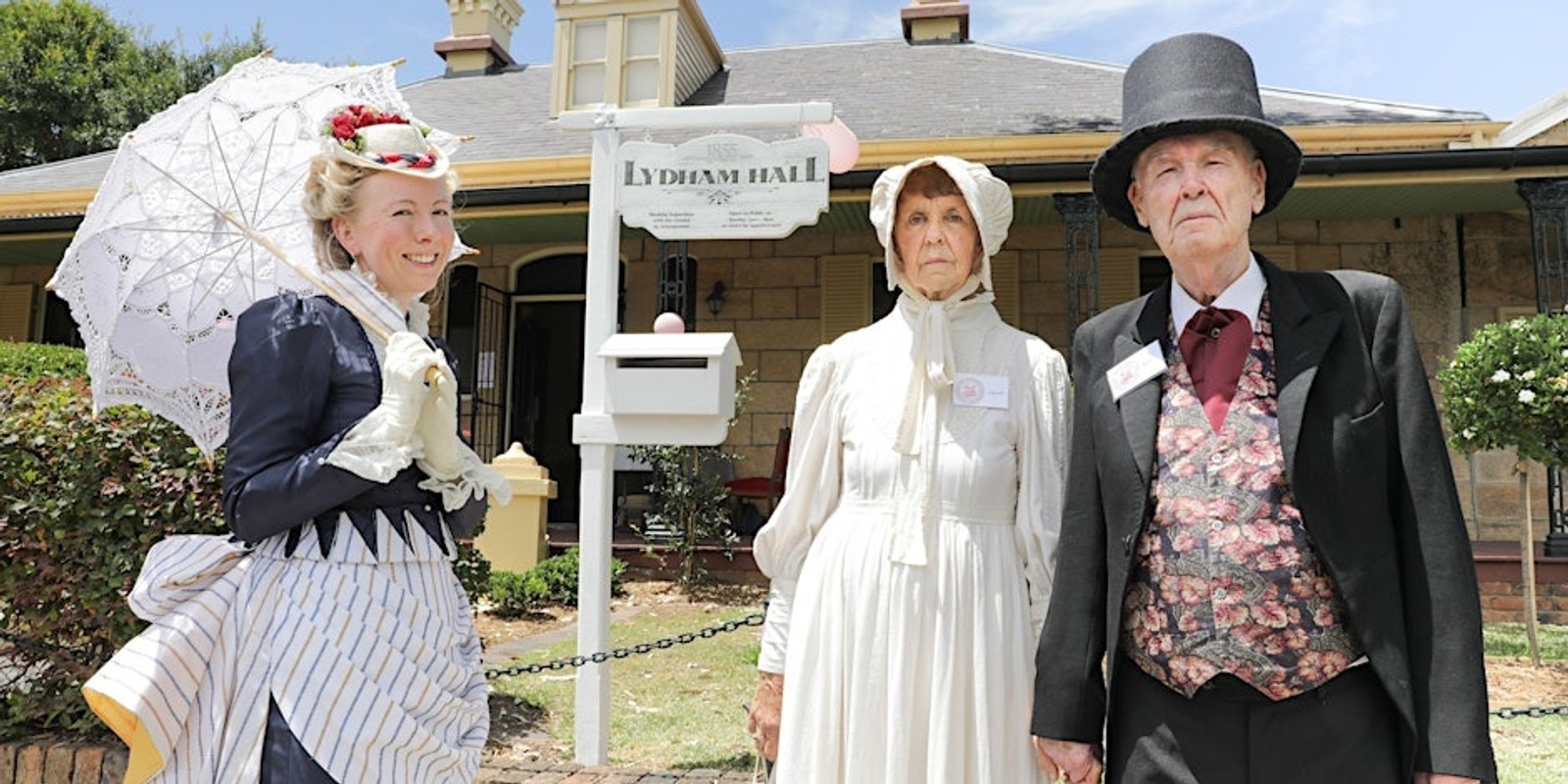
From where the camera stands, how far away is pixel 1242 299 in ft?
5.44

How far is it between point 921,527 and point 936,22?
40.3ft

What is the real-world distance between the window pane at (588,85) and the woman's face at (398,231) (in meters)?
10.3

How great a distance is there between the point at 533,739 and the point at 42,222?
9.50 metres

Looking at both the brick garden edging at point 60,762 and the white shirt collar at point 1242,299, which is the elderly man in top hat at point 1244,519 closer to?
the white shirt collar at point 1242,299

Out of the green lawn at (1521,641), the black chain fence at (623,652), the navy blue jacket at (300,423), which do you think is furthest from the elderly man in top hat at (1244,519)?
the green lawn at (1521,641)

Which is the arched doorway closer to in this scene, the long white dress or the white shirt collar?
the long white dress

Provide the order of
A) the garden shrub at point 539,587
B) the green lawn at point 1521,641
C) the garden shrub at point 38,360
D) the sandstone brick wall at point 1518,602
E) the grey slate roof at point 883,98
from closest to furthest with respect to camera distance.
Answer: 1. the green lawn at point 1521,641
2. the garden shrub at point 539,587
3. the sandstone brick wall at point 1518,602
4. the garden shrub at point 38,360
5. the grey slate roof at point 883,98

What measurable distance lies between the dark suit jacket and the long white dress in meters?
0.25

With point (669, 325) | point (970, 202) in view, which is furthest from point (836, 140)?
point (970, 202)

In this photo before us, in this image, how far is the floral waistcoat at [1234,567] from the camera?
146cm

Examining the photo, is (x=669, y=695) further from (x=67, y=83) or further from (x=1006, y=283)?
(x=67, y=83)

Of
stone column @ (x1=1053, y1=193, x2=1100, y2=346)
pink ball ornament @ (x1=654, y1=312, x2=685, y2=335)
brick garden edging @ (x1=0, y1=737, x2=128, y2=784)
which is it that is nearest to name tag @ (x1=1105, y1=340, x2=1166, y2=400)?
pink ball ornament @ (x1=654, y1=312, x2=685, y2=335)

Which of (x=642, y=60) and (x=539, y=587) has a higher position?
(x=642, y=60)

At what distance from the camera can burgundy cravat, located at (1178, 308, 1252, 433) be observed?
63.1 inches
